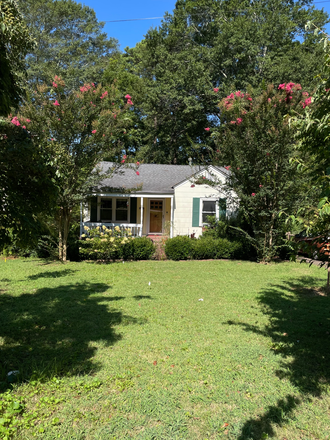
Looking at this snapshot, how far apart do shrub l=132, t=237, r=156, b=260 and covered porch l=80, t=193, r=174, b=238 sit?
324cm

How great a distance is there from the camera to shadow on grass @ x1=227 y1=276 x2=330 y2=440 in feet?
9.64

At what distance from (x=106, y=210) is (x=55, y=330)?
12061mm

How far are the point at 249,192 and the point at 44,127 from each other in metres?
7.62

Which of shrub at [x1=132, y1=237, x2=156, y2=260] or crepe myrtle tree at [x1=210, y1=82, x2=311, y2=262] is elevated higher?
crepe myrtle tree at [x1=210, y1=82, x2=311, y2=262]

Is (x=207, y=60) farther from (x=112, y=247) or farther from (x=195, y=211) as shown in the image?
(x=112, y=247)

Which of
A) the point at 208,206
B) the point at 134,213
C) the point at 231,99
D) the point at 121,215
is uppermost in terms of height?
the point at 231,99

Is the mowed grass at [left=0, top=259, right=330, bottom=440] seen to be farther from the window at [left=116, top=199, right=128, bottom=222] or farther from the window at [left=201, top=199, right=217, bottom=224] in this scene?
the window at [left=116, top=199, right=128, bottom=222]

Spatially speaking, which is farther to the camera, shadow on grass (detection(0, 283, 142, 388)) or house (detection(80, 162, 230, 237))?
house (detection(80, 162, 230, 237))

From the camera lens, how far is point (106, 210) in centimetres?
1655

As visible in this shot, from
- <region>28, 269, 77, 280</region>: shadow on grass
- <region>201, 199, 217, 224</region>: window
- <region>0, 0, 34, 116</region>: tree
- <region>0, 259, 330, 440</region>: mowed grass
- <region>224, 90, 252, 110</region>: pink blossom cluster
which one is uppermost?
<region>224, 90, 252, 110</region>: pink blossom cluster

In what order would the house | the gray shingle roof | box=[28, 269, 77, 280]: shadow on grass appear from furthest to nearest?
the gray shingle roof
the house
box=[28, 269, 77, 280]: shadow on grass

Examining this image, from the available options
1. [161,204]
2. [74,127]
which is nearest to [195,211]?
[161,204]

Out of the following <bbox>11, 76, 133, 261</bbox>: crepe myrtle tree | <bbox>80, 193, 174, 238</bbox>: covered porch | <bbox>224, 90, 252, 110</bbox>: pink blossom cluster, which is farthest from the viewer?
<bbox>80, 193, 174, 238</bbox>: covered porch

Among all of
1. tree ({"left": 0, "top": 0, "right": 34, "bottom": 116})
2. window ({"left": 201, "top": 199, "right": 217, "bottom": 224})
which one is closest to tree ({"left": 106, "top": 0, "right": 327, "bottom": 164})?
window ({"left": 201, "top": 199, "right": 217, "bottom": 224})
